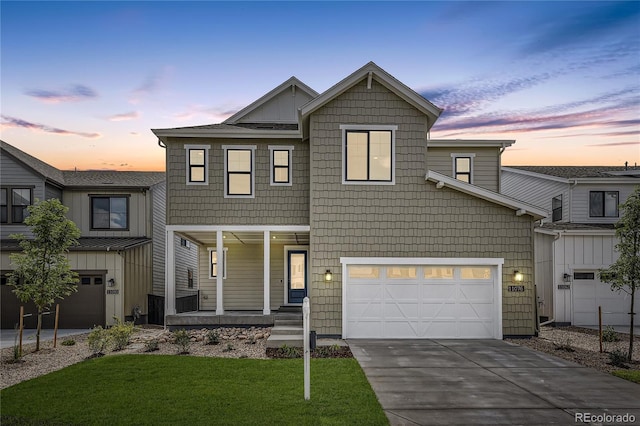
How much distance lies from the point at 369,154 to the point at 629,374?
27.8ft

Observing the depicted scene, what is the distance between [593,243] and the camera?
1823 cm

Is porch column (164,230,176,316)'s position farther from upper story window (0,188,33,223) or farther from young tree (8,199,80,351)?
upper story window (0,188,33,223)

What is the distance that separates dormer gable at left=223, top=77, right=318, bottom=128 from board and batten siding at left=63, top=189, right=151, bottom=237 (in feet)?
17.3

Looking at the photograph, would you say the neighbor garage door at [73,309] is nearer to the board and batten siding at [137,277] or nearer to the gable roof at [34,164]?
the board and batten siding at [137,277]

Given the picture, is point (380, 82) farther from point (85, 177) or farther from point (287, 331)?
point (85, 177)

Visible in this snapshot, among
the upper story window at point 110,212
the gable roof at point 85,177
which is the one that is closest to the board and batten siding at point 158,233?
the gable roof at point 85,177

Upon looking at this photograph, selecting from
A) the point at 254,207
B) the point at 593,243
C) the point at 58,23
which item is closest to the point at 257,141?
the point at 254,207

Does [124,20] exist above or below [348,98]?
above

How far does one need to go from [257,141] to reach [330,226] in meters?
4.27

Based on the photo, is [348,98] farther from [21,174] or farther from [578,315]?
[21,174]

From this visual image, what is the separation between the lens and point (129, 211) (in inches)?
790

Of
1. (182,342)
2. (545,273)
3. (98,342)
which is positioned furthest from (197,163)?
(545,273)

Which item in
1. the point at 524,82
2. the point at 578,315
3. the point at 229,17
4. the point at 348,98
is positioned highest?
the point at 229,17

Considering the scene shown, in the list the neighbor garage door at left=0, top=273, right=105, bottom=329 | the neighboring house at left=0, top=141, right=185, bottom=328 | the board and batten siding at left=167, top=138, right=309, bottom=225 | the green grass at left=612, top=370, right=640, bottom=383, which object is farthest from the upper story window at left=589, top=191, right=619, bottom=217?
the neighbor garage door at left=0, top=273, right=105, bottom=329
